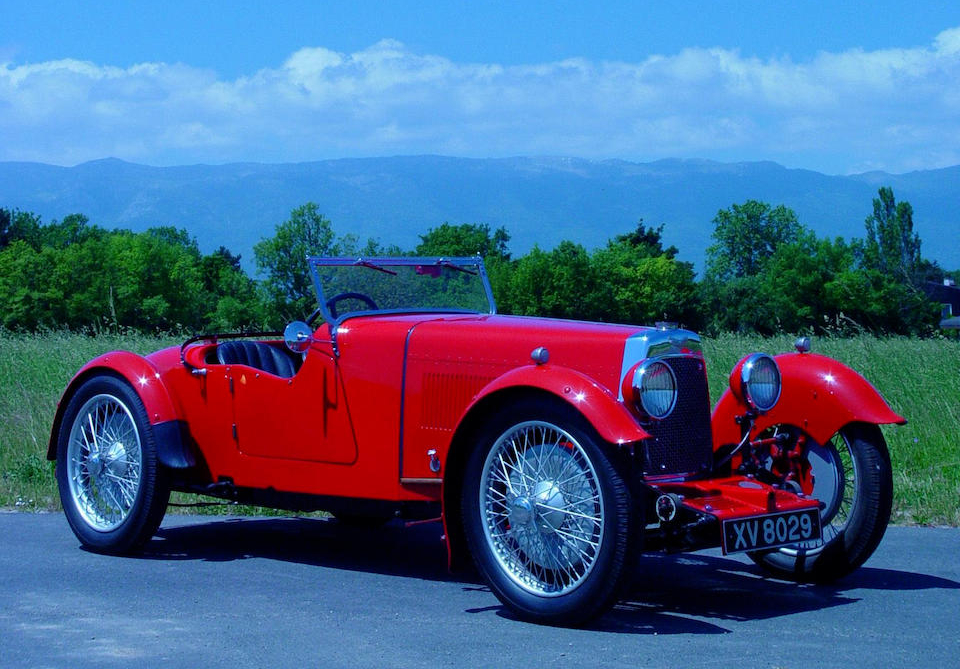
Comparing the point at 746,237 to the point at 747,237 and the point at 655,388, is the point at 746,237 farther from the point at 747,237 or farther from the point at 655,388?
the point at 655,388

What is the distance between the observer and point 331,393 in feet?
18.7

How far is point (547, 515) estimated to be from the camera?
15.4 ft

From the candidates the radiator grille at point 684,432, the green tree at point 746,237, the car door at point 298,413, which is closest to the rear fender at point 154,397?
the car door at point 298,413

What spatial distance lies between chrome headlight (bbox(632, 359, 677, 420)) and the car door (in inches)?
59.3

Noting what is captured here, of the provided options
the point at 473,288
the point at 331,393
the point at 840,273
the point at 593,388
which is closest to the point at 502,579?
the point at 593,388

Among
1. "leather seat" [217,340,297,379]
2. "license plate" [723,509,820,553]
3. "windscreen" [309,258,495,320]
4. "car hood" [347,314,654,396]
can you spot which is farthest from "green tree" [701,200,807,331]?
"license plate" [723,509,820,553]

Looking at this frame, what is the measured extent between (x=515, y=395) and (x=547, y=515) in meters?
0.52

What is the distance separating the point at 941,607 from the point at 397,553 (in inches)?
112

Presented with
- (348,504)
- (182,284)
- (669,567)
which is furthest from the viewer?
(182,284)

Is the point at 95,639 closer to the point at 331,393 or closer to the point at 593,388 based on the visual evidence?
the point at 331,393

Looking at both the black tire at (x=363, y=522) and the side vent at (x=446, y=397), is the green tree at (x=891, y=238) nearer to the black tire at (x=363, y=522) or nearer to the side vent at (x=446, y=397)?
the black tire at (x=363, y=522)

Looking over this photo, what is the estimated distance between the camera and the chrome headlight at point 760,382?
5492mm

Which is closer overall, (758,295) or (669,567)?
(669,567)

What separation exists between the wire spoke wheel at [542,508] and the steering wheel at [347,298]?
5.36ft
